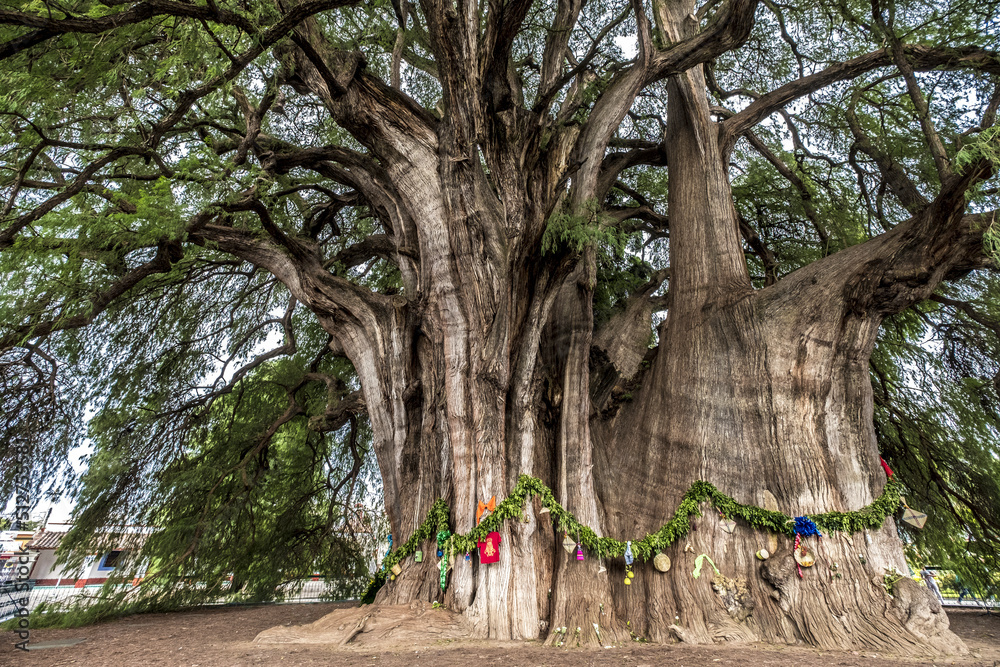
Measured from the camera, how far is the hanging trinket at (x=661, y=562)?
4.62m

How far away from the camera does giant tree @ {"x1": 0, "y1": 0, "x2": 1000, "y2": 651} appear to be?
4.10m

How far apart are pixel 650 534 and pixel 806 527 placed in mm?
1288

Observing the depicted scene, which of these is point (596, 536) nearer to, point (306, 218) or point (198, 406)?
point (306, 218)

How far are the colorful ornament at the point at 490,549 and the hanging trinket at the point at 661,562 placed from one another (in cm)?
146

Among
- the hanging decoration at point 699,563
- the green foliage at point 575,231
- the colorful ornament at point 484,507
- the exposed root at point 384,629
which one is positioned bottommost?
the exposed root at point 384,629

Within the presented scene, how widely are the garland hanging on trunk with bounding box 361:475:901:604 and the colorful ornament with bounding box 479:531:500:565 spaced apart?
0.05 metres

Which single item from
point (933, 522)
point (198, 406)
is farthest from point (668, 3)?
point (198, 406)

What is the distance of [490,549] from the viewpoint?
14.1 feet

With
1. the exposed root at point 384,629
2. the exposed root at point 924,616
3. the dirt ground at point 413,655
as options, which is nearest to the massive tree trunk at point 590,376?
the exposed root at point 924,616

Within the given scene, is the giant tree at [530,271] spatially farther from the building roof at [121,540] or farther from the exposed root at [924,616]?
the building roof at [121,540]

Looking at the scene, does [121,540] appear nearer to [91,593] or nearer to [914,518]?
[91,593]

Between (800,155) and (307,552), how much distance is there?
9.89 m

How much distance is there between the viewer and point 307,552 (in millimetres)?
8227

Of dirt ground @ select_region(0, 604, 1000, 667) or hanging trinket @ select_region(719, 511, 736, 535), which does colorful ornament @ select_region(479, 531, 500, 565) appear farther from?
hanging trinket @ select_region(719, 511, 736, 535)
